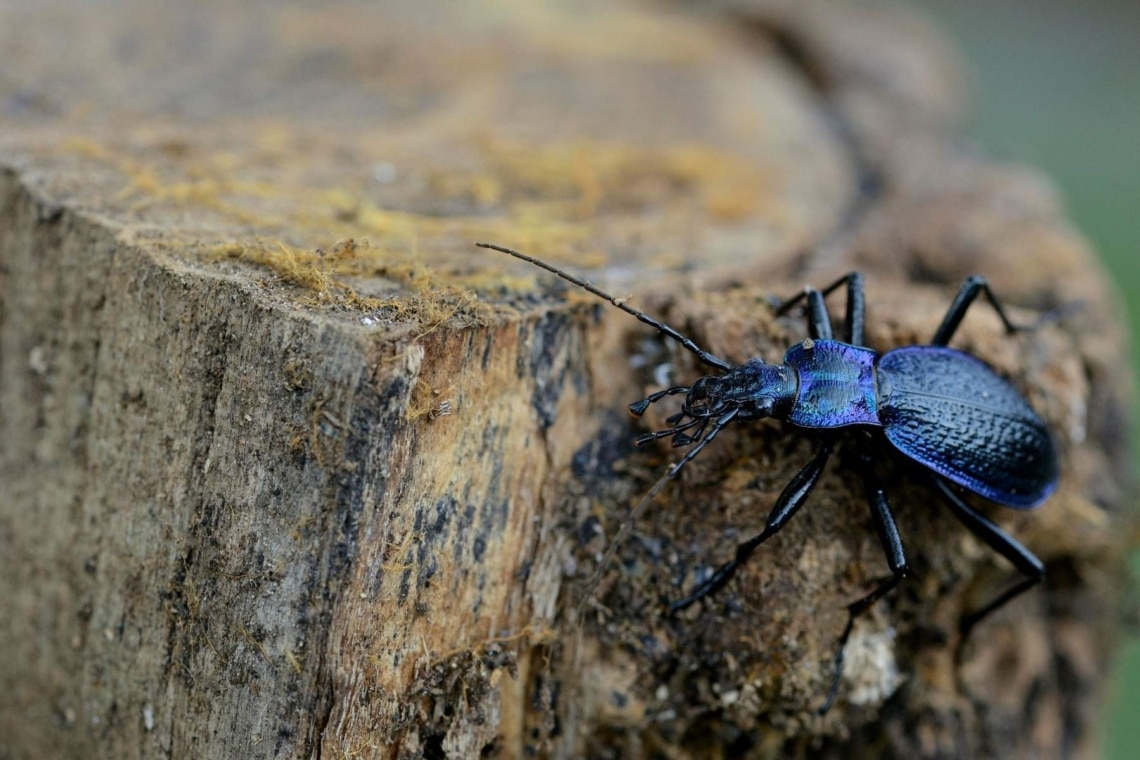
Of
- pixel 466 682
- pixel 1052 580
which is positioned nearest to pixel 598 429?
pixel 466 682

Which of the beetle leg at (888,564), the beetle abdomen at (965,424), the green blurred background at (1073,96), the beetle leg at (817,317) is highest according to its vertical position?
the green blurred background at (1073,96)

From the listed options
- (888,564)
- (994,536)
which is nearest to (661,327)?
(888,564)

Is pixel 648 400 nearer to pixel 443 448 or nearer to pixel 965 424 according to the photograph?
pixel 443 448

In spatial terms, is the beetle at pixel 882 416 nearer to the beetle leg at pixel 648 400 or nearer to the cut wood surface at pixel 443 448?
the beetle leg at pixel 648 400

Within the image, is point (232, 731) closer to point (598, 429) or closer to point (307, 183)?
point (598, 429)

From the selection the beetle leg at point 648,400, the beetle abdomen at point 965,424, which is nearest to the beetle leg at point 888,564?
the beetle abdomen at point 965,424

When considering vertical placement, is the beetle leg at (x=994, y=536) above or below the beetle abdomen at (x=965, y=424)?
below
